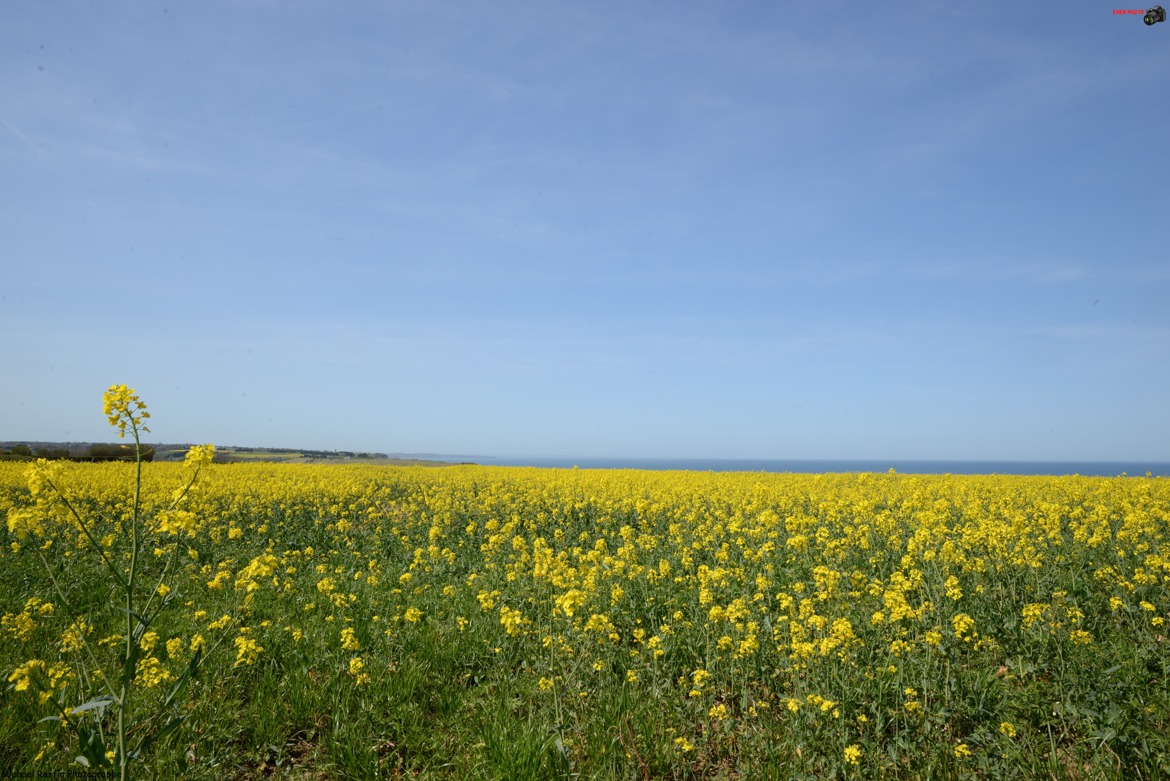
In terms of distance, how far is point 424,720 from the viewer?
16.4 ft

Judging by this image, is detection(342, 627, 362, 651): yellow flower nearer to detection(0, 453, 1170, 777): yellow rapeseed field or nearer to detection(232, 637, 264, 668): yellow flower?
detection(0, 453, 1170, 777): yellow rapeseed field

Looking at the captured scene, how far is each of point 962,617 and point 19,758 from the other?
7071 millimetres

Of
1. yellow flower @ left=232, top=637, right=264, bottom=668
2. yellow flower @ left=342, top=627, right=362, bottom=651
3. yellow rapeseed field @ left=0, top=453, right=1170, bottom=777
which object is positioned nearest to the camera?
yellow rapeseed field @ left=0, top=453, right=1170, bottom=777

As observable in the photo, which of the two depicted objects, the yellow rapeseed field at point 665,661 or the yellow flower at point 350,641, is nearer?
the yellow rapeseed field at point 665,661

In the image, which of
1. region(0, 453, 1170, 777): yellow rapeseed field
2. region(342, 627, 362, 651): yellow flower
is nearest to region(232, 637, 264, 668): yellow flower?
region(0, 453, 1170, 777): yellow rapeseed field

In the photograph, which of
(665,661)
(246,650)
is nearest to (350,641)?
(246,650)

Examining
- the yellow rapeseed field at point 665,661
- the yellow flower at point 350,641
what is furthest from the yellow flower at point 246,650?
the yellow flower at point 350,641

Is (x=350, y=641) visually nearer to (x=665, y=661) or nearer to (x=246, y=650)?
(x=246, y=650)

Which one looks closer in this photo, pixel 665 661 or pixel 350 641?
pixel 665 661

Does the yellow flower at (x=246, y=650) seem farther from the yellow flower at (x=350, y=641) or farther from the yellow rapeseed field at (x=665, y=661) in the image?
the yellow flower at (x=350, y=641)

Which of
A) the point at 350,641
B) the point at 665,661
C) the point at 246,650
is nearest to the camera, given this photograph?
the point at 246,650

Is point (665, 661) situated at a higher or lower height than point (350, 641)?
lower

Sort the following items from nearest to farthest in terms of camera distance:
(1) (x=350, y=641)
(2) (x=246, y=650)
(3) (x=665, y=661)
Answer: (2) (x=246, y=650)
(3) (x=665, y=661)
(1) (x=350, y=641)

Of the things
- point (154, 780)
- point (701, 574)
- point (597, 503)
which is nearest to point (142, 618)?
point (154, 780)
